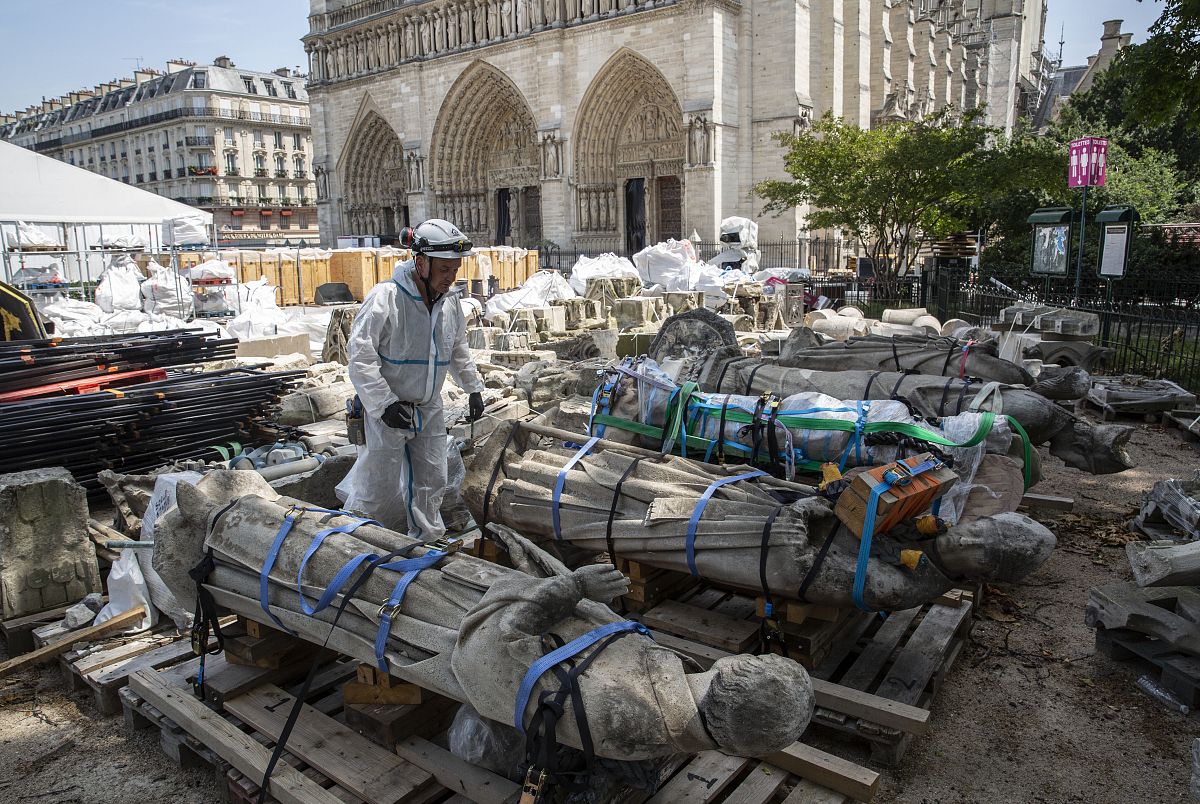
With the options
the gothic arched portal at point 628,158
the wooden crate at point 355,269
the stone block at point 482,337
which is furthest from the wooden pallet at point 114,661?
the gothic arched portal at point 628,158

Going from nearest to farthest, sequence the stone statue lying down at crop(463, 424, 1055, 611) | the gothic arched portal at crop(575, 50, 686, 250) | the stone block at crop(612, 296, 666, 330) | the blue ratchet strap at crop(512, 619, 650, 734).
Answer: the blue ratchet strap at crop(512, 619, 650, 734) → the stone statue lying down at crop(463, 424, 1055, 611) → the stone block at crop(612, 296, 666, 330) → the gothic arched portal at crop(575, 50, 686, 250)

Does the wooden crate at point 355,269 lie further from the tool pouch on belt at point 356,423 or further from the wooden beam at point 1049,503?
the wooden beam at point 1049,503

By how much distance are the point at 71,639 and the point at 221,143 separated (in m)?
57.1

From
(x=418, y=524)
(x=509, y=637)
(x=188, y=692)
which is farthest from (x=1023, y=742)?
(x=188, y=692)

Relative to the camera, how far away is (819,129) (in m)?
19.2

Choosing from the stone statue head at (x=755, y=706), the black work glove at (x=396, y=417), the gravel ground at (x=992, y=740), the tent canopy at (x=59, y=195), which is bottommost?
the gravel ground at (x=992, y=740)

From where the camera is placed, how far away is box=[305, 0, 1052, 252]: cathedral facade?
949 inches

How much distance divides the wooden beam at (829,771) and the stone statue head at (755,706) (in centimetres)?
63

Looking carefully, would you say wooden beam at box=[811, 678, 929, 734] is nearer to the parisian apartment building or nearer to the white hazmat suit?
the white hazmat suit

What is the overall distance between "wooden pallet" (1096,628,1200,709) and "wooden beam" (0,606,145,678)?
17.2 feet

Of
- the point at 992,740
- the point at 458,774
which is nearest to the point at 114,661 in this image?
the point at 458,774

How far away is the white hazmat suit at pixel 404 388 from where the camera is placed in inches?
178

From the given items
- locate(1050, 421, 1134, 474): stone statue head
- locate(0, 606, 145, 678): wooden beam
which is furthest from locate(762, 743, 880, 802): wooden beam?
locate(0, 606, 145, 678): wooden beam

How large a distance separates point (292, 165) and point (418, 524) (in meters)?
59.1
